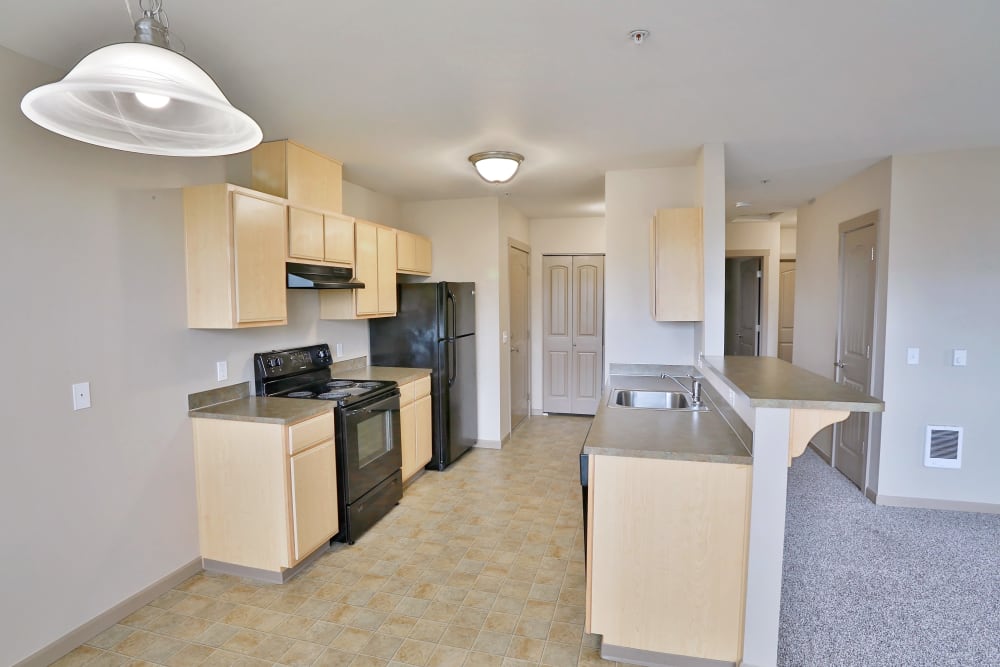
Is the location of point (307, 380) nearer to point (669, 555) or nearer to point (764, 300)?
point (669, 555)

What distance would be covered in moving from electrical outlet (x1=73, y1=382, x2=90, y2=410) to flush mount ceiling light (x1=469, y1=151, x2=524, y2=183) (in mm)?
2453

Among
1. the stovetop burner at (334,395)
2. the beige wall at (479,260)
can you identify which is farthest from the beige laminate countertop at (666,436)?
the beige wall at (479,260)

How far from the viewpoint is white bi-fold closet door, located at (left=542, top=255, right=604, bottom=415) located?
634cm

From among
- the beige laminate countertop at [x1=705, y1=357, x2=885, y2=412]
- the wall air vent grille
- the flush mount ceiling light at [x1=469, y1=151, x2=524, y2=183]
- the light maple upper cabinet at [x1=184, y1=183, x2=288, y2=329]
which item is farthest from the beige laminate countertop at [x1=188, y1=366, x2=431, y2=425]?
the wall air vent grille

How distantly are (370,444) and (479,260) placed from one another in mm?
2219

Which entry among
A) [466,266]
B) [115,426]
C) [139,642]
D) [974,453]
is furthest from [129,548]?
[974,453]

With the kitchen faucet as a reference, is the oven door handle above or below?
below

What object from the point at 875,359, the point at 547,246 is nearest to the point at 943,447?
the point at 875,359

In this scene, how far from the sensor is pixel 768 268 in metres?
6.76

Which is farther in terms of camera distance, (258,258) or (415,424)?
(415,424)

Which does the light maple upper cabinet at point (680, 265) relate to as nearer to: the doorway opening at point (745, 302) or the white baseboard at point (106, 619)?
the white baseboard at point (106, 619)

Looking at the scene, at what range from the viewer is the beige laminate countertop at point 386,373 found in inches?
156

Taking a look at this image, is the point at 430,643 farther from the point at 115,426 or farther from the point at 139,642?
the point at 115,426

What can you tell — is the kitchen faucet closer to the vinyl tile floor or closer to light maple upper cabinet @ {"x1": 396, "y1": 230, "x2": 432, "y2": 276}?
the vinyl tile floor
